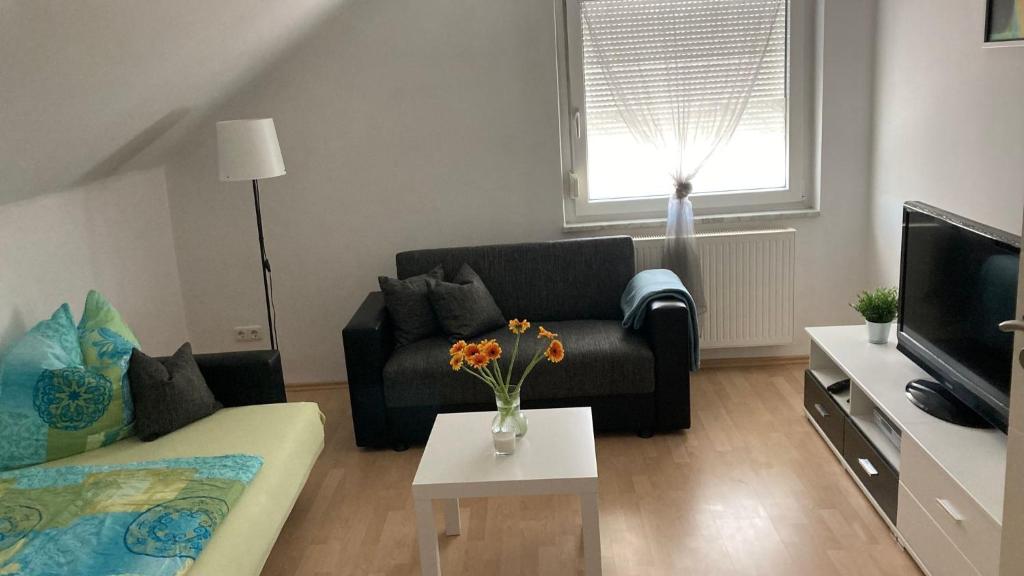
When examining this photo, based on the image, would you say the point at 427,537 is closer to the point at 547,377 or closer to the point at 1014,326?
the point at 547,377

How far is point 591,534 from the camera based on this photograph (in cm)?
264

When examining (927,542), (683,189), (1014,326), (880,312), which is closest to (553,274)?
(683,189)

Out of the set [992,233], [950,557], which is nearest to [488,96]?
[992,233]

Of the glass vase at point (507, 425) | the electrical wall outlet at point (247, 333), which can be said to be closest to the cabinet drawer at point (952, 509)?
the glass vase at point (507, 425)

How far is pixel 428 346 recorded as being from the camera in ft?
12.9

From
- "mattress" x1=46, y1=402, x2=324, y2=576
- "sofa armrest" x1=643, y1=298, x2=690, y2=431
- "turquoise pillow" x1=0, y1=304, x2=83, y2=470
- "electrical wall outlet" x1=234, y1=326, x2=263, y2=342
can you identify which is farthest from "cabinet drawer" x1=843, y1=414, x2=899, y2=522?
"electrical wall outlet" x1=234, y1=326, x2=263, y2=342

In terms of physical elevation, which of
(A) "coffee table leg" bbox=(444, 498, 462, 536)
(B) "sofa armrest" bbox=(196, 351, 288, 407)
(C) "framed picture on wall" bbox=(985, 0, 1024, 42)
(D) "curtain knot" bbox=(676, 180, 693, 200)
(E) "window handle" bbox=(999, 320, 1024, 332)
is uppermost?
(C) "framed picture on wall" bbox=(985, 0, 1024, 42)

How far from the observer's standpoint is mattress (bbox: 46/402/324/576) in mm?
2484

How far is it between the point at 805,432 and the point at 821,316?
1.02m

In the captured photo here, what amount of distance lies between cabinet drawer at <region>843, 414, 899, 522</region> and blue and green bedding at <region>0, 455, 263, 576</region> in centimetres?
209

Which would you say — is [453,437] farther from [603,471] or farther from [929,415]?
[929,415]

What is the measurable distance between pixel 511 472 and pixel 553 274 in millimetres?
1743

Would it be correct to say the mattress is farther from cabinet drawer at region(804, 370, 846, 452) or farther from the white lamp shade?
cabinet drawer at region(804, 370, 846, 452)

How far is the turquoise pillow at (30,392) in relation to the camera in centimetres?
287
